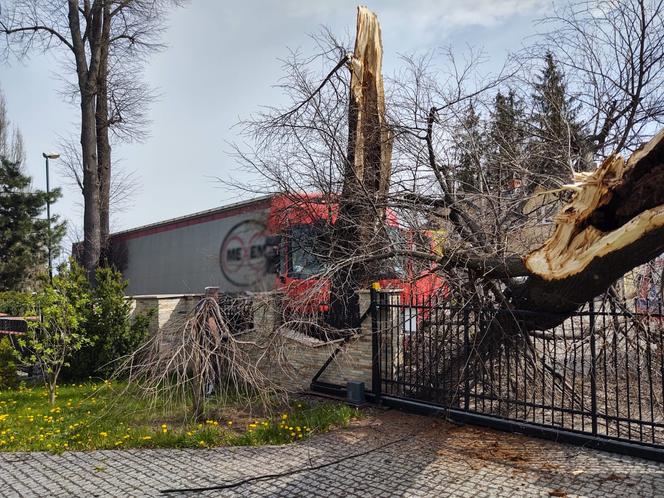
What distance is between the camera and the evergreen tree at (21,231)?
23031 millimetres

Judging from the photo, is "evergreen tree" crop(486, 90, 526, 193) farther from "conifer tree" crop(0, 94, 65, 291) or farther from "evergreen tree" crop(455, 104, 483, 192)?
"conifer tree" crop(0, 94, 65, 291)

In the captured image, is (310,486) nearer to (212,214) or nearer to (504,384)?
(504,384)

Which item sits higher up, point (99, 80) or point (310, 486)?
point (99, 80)

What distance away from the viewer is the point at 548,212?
7027 millimetres

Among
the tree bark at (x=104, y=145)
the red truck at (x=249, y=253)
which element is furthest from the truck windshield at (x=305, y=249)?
the tree bark at (x=104, y=145)

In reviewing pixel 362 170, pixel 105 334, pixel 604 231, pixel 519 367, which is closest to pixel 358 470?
pixel 519 367

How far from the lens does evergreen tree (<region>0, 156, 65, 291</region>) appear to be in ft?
75.6

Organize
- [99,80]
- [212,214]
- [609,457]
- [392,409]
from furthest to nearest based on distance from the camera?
[99,80] < [212,214] < [392,409] < [609,457]

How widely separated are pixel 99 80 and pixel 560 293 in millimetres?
16102

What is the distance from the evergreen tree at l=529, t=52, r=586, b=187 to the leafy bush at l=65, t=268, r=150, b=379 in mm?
7660

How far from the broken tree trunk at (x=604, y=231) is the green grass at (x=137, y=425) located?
3037 millimetres

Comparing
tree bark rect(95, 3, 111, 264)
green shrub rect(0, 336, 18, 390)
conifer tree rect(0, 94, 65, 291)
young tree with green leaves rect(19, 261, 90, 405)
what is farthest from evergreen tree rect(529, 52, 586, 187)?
conifer tree rect(0, 94, 65, 291)

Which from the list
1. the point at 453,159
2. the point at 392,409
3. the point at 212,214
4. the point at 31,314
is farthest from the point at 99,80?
the point at 392,409

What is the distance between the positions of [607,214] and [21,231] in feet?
83.1
